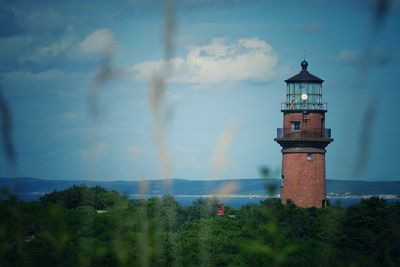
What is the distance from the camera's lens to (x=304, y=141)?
39.3 metres

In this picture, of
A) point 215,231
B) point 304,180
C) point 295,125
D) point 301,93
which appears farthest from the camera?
point 301,93

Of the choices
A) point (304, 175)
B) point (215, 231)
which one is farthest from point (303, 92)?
point (215, 231)

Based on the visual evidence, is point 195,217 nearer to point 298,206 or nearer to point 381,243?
point 298,206

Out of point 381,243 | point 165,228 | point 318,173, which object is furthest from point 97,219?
point 318,173

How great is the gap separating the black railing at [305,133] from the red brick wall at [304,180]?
3.35ft

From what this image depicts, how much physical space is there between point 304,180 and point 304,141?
2.08 metres

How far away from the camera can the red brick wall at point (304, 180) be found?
128ft

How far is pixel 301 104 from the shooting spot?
40.1 metres

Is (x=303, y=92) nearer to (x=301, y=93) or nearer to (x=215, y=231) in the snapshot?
(x=301, y=93)

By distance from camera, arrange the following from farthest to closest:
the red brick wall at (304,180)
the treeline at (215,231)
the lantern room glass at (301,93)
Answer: the lantern room glass at (301,93)
the red brick wall at (304,180)
the treeline at (215,231)

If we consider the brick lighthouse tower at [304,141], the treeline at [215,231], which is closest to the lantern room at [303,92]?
the brick lighthouse tower at [304,141]

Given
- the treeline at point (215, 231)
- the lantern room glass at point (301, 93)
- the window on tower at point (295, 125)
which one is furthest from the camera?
the lantern room glass at point (301, 93)

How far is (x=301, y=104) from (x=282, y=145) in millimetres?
2456

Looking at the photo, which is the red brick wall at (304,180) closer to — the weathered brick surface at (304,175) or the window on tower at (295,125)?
the weathered brick surface at (304,175)
